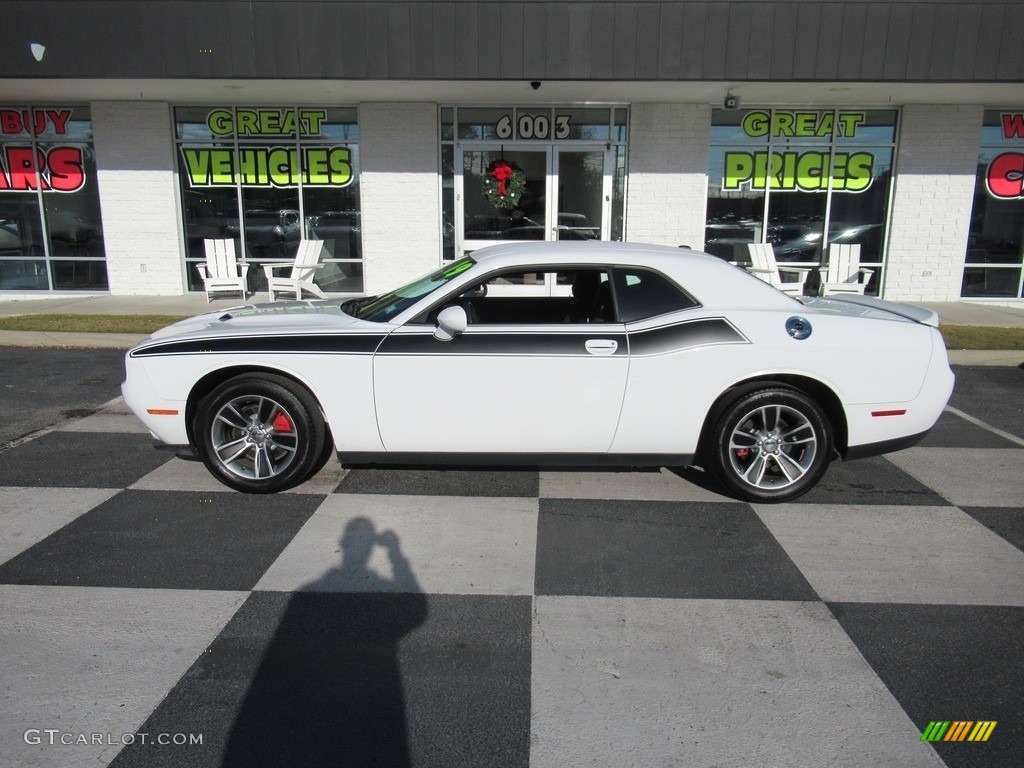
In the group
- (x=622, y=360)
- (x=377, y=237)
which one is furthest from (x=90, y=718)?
(x=377, y=237)

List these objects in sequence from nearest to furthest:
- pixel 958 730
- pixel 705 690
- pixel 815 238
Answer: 1. pixel 958 730
2. pixel 705 690
3. pixel 815 238

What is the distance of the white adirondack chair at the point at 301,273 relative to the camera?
12648 mm

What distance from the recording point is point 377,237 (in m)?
13.8

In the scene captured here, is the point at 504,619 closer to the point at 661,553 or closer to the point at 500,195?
the point at 661,553

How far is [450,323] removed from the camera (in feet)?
15.0

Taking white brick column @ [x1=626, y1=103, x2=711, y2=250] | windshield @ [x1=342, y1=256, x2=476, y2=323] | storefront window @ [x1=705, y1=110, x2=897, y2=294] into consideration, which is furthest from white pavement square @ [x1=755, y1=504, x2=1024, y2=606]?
storefront window @ [x1=705, y1=110, x2=897, y2=294]

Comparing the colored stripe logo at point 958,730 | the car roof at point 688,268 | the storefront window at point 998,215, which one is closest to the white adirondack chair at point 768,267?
the storefront window at point 998,215

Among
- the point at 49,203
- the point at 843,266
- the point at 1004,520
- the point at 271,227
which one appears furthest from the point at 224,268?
the point at 1004,520

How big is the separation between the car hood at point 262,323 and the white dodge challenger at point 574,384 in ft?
0.09

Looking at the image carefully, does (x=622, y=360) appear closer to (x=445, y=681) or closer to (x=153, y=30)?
(x=445, y=681)

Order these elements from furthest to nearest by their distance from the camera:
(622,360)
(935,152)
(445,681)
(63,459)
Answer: (935,152)
(63,459)
(622,360)
(445,681)

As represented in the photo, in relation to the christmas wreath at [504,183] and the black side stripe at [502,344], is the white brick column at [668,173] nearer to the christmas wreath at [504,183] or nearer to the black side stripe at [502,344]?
the christmas wreath at [504,183]

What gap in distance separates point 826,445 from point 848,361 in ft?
1.70

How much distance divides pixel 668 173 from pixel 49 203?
10843 millimetres
